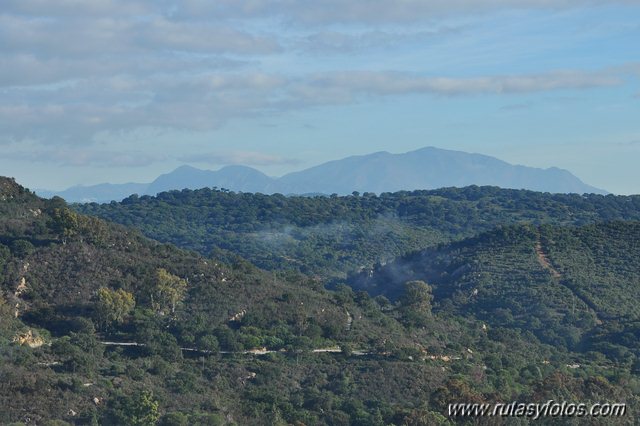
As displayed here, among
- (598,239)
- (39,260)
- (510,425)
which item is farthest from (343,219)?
(510,425)

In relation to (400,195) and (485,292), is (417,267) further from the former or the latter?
(400,195)

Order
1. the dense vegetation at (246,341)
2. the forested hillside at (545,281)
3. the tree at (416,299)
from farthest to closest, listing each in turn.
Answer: the forested hillside at (545,281)
the tree at (416,299)
the dense vegetation at (246,341)

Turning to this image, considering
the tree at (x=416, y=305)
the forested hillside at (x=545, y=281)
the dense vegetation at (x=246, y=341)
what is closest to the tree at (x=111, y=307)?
the dense vegetation at (x=246, y=341)

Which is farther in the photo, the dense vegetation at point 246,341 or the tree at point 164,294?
the tree at point 164,294

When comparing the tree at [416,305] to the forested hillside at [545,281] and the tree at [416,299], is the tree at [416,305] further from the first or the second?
the forested hillside at [545,281]

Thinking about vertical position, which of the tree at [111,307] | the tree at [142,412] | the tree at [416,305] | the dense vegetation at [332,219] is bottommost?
the tree at [142,412]
